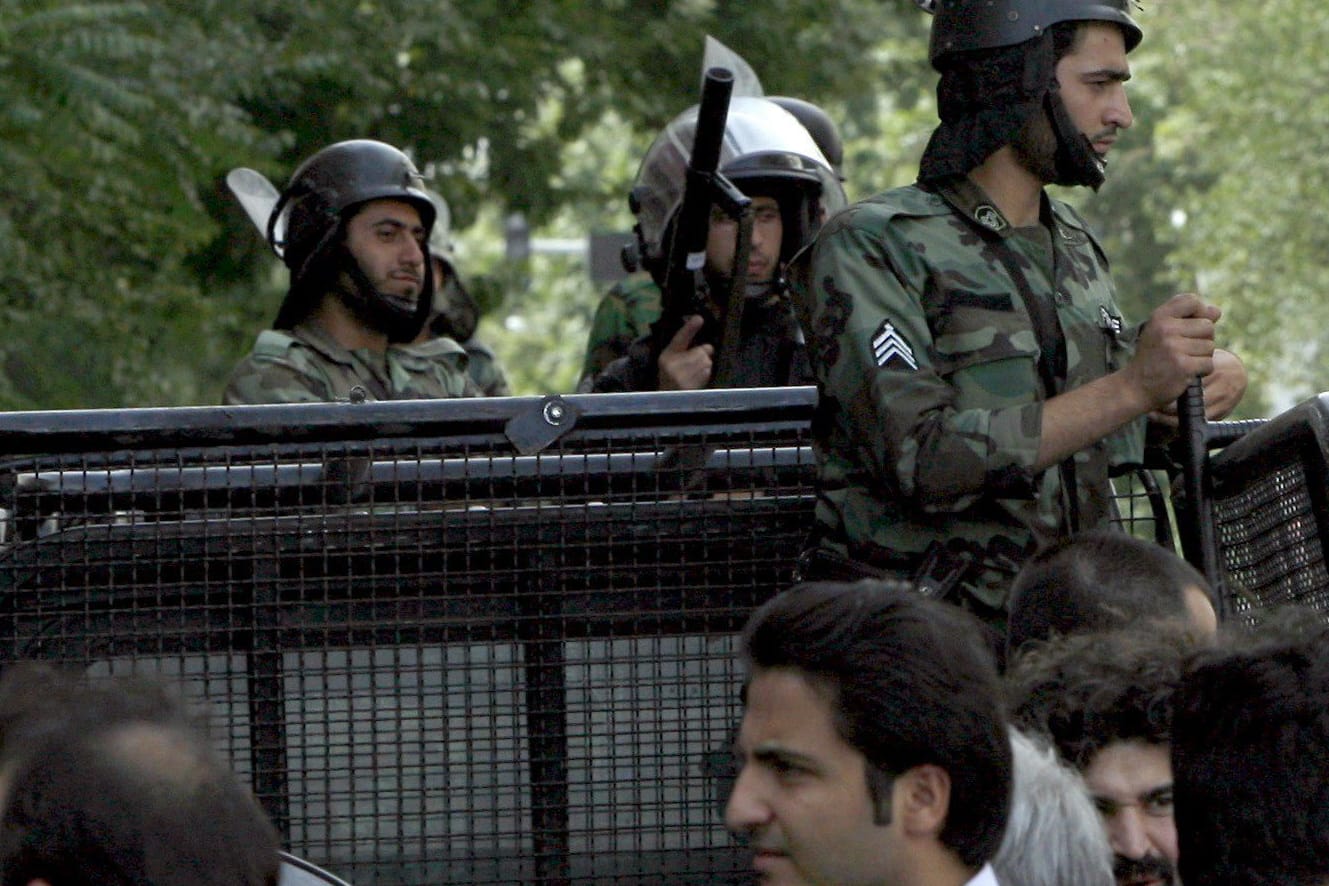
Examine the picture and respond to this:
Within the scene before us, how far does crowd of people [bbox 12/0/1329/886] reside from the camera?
9.55ft

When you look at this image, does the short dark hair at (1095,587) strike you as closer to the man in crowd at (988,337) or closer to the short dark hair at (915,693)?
the man in crowd at (988,337)

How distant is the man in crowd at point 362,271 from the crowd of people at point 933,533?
1cm

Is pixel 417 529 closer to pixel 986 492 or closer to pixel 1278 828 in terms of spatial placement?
pixel 986 492

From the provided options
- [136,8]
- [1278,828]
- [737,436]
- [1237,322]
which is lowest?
[1278,828]

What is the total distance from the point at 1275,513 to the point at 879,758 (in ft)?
5.99

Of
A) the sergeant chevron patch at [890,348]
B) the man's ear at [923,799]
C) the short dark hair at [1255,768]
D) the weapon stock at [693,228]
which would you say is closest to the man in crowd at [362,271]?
the weapon stock at [693,228]

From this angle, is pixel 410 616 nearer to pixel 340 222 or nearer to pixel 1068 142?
pixel 1068 142

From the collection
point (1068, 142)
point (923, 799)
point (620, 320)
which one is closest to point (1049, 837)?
point (923, 799)

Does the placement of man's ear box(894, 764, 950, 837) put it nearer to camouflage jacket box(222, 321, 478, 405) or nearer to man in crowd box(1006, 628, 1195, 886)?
man in crowd box(1006, 628, 1195, 886)

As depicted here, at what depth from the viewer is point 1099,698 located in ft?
12.8

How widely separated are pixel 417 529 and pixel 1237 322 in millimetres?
24866

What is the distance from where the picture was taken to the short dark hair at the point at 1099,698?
389 cm

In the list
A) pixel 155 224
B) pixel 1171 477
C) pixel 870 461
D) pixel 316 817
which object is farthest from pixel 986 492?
pixel 155 224

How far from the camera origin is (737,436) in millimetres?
4914
